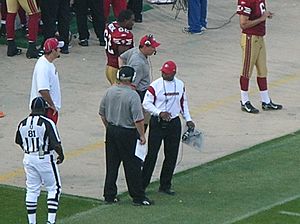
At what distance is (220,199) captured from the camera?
13.1 metres

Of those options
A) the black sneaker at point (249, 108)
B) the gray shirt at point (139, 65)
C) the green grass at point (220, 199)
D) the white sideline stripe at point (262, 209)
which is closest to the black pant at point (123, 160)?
the green grass at point (220, 199)

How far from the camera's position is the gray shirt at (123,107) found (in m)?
12.5

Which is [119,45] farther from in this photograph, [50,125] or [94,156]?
[50,125]

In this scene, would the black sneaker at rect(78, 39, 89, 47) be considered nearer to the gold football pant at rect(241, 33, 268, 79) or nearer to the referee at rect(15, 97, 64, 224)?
the gold football pant at rect(241, 33, 268, 79)

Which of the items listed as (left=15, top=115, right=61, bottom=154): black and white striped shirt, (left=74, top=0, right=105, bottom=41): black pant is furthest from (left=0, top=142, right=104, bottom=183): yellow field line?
(left=74, top=0, right=105, bottom=41): black pant

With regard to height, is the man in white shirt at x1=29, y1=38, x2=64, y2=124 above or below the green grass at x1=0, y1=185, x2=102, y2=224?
above

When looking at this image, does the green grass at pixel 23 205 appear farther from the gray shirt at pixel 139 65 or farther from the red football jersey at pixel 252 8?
the red football jersey at pixel 252 8

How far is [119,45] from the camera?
1516 centimetres

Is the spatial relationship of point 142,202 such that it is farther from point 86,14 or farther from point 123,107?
point 86,14

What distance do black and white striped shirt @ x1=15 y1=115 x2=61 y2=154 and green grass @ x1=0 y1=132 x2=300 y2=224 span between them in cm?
103

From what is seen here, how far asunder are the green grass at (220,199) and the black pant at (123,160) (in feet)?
0.63

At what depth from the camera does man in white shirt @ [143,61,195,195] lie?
13.0 meters

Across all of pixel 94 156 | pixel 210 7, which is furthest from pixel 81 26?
pixel 94 156

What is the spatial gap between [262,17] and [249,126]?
1.75 m
